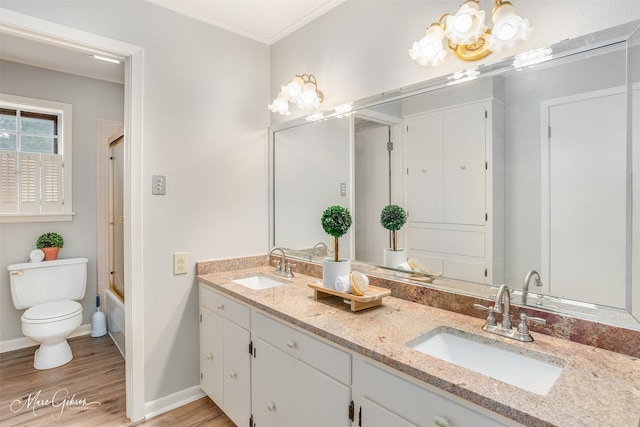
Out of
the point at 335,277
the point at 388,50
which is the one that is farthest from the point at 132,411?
the point at 388,50

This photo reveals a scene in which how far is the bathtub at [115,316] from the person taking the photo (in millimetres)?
2717

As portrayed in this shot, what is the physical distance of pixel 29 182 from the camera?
2807 millimetres

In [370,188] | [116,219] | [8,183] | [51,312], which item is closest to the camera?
[370,188]

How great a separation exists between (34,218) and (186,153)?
1.80 metres

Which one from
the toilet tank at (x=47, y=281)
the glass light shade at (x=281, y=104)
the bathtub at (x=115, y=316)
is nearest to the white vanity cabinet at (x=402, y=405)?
the glass light shade at (x=281, y=104)

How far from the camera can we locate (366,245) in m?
1.82

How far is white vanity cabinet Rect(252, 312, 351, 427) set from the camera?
46.2 inches

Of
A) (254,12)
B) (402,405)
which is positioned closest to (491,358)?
(402,405)

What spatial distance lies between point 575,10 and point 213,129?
192cm

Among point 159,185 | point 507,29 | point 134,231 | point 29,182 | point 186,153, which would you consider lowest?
point 134,231

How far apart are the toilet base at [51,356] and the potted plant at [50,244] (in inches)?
29.2

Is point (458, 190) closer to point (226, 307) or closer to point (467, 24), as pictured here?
point (467, 24)

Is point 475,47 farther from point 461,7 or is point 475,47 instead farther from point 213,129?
point 213,129

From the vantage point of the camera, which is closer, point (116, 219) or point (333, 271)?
point (333, 271)
